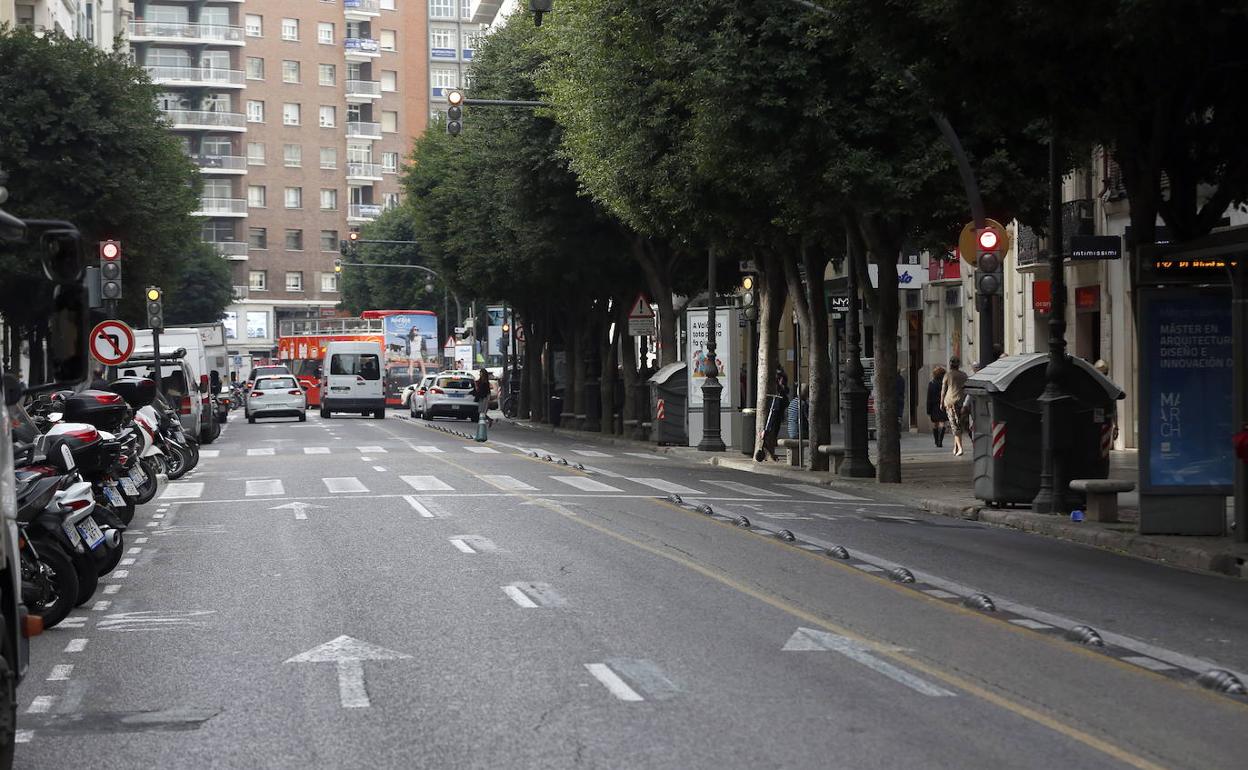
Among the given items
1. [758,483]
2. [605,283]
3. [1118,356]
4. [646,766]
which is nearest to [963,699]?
[646,766]

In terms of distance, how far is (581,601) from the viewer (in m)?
12.9

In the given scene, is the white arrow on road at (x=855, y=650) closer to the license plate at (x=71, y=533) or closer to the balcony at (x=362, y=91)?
the license plate at (x=71, y=533)

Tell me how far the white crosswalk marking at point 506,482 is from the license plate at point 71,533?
477 inches

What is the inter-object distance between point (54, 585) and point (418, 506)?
31.4ft

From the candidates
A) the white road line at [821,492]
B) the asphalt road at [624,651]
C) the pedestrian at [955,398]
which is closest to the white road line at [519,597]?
the asphalt road at [624,651]

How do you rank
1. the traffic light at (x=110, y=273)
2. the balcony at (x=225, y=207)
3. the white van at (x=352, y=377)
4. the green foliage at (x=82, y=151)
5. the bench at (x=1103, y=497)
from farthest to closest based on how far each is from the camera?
the balcony at (x=225, y=207) → the white van at (x=352, y=377) → the green foliage at (x=82, y=151) → the traffic light at (x=110, y=273) → the bench at (x=1103, y=497)

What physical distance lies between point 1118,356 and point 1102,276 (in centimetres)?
184

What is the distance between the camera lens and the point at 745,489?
26.5m

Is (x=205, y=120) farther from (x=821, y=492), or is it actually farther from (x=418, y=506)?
(x=418, y=506)

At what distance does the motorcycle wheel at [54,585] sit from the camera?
12344 millimetres

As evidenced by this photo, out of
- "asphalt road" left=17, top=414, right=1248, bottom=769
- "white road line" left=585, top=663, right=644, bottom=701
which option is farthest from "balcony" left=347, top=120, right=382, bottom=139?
"white road line" left=585, top=663, right=644, bottom=701

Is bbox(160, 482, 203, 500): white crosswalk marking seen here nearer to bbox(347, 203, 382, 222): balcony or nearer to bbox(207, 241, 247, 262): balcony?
bbox(207, 241, 247, 262): balcony

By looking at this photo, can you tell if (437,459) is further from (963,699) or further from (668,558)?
(963,699)

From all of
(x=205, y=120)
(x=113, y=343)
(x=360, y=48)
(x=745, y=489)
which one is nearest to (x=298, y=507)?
(x=745, y=489)
